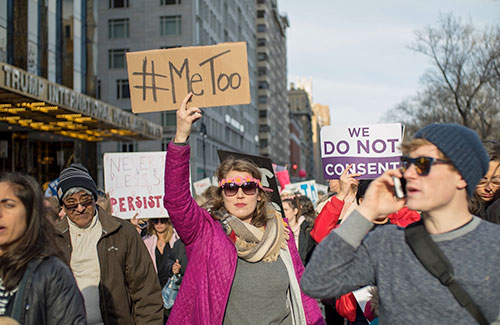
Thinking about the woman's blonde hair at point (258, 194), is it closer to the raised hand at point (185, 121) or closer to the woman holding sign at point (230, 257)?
the woman holding sign at point (230, 257)

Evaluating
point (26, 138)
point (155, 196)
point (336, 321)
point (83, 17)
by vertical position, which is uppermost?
point (83, 17)

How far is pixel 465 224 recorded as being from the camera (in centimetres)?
262

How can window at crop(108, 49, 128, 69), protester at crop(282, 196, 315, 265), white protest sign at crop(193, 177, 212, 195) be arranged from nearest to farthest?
protester at crop(282, 196, 315, 265) < white protest sign at crop(193, 177, 212, 195) < window at crop(108, 49, 128, 69)

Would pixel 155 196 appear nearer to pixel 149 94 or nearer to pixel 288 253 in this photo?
pixel 149 94

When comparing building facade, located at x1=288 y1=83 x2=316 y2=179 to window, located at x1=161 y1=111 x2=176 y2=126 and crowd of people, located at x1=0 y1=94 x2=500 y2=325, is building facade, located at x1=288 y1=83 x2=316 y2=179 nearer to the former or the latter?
window, located at x1=161 y1=111 x2=176 y2=126

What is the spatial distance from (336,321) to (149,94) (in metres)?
4.08

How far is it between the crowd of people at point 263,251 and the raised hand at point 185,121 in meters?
0.01

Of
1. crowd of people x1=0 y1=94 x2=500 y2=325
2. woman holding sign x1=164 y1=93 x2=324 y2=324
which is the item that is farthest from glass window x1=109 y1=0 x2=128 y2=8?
woman holding sign x1=164 y1=93 x2=324 y2=324

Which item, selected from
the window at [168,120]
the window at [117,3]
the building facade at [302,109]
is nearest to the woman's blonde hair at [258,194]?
the window at [168,120]

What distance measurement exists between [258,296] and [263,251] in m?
0.30

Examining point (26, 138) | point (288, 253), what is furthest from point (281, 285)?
point (26, 138)

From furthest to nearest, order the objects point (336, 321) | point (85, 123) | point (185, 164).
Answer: point (85, 123) → point (336, 321) → point (185, 164)

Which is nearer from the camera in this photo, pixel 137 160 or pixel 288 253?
pixel 288 253

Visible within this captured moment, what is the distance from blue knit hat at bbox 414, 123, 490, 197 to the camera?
8.64ft
